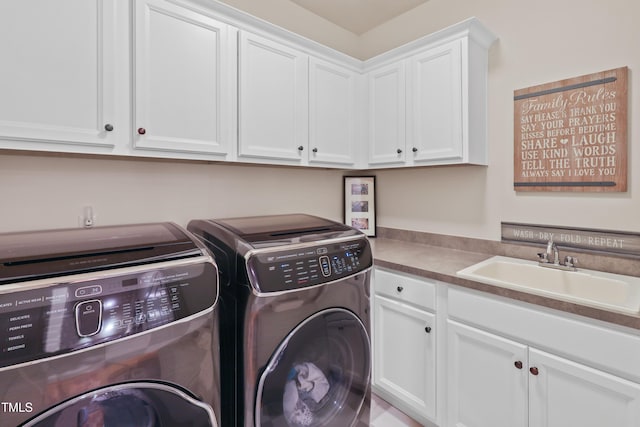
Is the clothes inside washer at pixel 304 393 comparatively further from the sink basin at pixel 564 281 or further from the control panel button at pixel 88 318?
the sink basin at pixel 564 281

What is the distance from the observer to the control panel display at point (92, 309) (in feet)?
2.35

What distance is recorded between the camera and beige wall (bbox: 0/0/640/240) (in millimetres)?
1491

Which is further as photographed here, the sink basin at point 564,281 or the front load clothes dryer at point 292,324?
the sink basin at point 564,281

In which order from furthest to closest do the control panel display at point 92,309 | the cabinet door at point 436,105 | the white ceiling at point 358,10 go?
the white ceiling at point 358,10
the cabinet door at point 436,105
the control panel display at point 92,309

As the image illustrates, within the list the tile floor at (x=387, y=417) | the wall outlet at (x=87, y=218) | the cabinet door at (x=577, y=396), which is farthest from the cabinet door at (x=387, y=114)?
the wall outlet at (x=87, y=218)

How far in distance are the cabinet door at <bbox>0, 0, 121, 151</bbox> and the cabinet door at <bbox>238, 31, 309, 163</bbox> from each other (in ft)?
1.95

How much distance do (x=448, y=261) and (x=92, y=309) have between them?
1709mm

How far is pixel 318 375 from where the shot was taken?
1362mm

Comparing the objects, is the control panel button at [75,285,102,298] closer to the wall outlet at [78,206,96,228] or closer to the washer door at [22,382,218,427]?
the washer door at [22,382,218,427]

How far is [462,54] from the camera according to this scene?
1.83 meters

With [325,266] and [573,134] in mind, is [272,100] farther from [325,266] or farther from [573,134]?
[573,134]

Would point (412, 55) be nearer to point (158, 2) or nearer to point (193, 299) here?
point (158, 2)

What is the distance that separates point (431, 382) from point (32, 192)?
2131 mm

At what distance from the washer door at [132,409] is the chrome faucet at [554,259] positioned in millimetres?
1757
